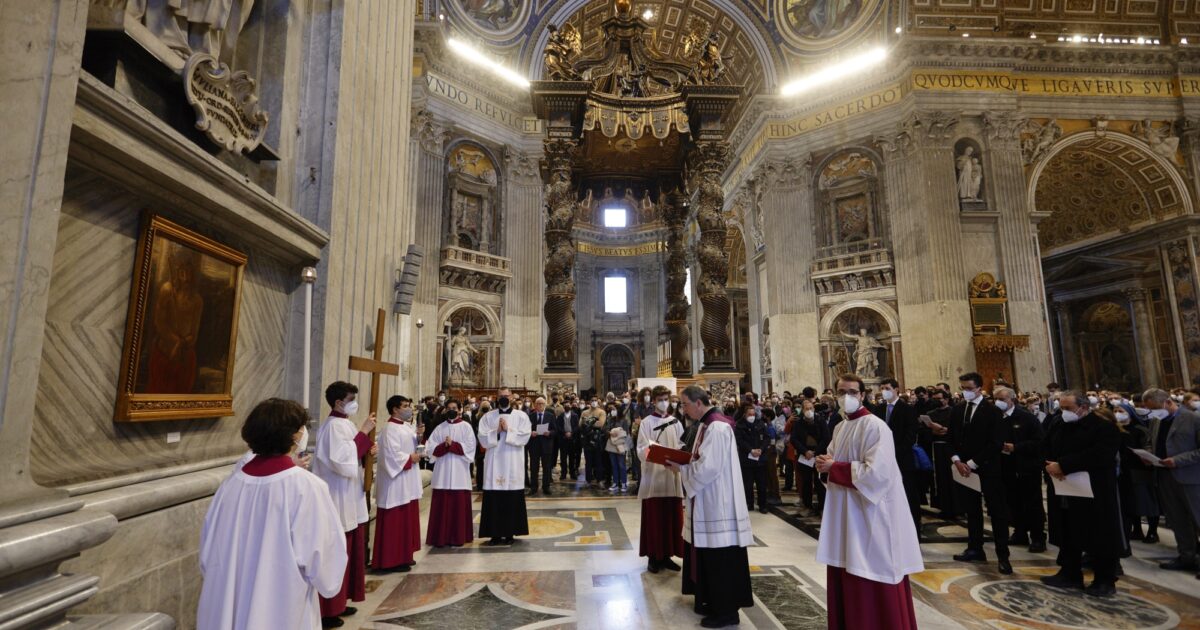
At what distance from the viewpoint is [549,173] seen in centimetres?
1091

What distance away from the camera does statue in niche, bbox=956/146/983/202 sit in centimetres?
1673

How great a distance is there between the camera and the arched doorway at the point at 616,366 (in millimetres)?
30156

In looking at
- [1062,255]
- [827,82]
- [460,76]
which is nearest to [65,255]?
[460,76]

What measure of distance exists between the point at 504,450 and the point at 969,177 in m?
17.1

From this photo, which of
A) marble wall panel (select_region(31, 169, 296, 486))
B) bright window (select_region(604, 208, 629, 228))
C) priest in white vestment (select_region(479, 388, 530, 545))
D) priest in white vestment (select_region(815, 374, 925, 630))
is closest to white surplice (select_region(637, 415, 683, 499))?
priest in white vestment (select_region(815, 374, 925, 630))

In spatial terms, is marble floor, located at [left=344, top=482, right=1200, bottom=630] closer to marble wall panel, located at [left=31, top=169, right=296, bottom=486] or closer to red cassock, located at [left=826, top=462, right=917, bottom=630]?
red cassock, located at [left=826, top=462, right=917, bottom=630]

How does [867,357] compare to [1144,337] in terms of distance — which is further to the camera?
[1144,337]

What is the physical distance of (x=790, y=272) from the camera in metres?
18.8

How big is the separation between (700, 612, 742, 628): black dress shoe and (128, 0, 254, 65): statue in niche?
15.5 feet

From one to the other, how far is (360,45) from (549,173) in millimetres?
5632

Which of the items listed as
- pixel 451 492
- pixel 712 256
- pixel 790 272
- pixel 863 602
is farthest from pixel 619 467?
pixel 790 272

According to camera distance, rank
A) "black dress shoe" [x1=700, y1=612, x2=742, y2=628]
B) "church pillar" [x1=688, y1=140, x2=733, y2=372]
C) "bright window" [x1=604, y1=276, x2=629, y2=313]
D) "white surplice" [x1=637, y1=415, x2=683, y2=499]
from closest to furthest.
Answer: "black dress shoe" [x1=700, y1=612, x2=742, y2=628] < "white surplice" [x1=637, y1=415, x2=683, y2=499] < "church pillar" [x1=688, y1=140, x2=733, y2=372] < "bright window" [x1=604, y1=276, x2=629, y2=313]

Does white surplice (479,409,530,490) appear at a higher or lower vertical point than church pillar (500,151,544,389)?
lower

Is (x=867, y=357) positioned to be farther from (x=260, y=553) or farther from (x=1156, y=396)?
(x=260, y=553)
